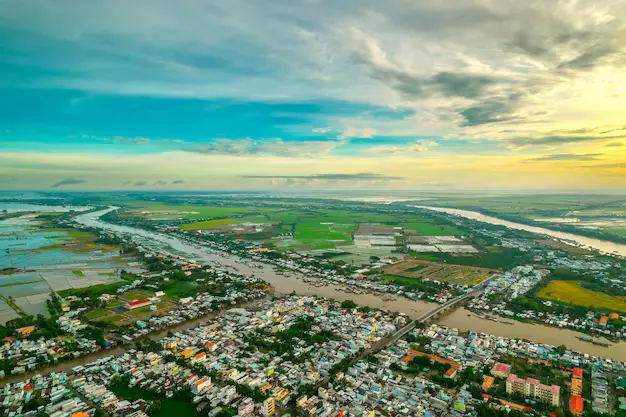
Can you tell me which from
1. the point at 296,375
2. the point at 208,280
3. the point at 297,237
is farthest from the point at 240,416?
the point at 297,237

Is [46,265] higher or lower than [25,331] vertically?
higher

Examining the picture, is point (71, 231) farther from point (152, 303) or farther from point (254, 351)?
point (254, 351)

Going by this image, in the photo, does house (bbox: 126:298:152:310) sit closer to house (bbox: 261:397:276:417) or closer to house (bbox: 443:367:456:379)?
house (bbox: 261:397:276:417)

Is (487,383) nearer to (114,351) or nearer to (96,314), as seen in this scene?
(114,351)

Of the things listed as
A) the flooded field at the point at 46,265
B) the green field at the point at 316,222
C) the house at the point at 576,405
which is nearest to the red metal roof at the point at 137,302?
the flooded field at the point at 46,265

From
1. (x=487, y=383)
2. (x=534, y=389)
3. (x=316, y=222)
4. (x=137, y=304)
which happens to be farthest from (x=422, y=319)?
(x=316, y=222)
